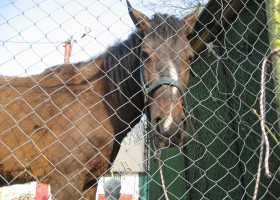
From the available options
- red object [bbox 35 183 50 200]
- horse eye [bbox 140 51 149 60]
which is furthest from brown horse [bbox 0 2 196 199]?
red object [bbox 35 183 50 200]

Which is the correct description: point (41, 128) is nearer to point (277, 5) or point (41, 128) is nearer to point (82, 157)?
point (82, 157)

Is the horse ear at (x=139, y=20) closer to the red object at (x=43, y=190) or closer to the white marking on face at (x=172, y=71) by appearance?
the white marking on face at (x=172, y=71)

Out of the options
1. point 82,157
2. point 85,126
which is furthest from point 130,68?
point 82,157

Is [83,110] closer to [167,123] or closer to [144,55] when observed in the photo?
[144,55]

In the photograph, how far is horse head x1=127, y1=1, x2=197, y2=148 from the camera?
2.50m

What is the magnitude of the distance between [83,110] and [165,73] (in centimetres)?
107

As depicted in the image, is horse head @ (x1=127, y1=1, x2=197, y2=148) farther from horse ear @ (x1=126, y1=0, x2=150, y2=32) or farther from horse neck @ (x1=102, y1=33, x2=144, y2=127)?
horse neck @ (x1=102, y1=33, x2=144, y2=127)

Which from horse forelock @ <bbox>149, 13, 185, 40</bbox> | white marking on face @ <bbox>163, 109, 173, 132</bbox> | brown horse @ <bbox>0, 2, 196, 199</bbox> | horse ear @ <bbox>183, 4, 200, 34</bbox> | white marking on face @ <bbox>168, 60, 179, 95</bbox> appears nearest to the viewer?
white marking on face @ <bbox>163, 109, 173, 132</bbox>

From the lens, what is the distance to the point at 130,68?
11.1ft

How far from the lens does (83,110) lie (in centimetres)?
326

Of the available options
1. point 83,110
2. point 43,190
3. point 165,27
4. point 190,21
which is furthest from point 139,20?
point 43,190

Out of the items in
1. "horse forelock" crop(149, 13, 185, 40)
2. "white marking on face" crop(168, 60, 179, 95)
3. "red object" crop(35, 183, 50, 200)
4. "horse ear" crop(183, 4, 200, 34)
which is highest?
"horse ear" crop(183, 4, 200, 34)

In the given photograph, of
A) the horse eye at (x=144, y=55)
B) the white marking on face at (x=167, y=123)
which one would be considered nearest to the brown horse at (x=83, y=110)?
the horse eye at (x=144, y=55)

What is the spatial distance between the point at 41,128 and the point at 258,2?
272cm
